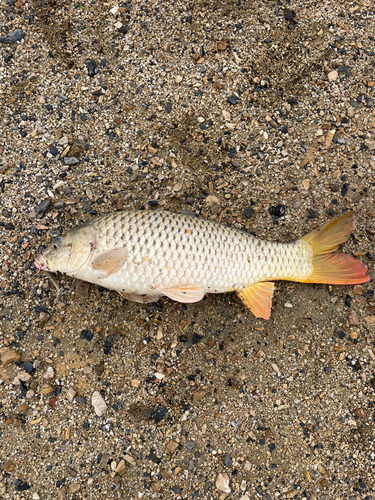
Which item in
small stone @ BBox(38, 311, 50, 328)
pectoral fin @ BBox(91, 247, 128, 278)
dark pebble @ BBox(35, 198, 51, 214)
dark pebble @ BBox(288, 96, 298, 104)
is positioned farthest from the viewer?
dark pebble @ BBox(288, 96, 298, 104)

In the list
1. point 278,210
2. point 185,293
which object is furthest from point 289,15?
point 185,293

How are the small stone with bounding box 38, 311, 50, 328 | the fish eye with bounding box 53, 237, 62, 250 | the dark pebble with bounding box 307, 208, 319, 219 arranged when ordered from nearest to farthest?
the fish eye with bounding box 53, 237, 62, 250 < the small stone with bounding box 38, 311, 50, 328 < the dark pebble with bounding box 307, 208, 319, 219

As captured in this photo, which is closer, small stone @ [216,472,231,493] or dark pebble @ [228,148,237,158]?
small stone @ [216,472,231,493]

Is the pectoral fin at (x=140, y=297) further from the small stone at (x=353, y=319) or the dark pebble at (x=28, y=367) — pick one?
the small stone at (x=353, y=319)

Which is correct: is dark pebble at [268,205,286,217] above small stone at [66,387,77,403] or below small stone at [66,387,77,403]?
above

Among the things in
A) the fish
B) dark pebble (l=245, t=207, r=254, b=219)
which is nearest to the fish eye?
the fish

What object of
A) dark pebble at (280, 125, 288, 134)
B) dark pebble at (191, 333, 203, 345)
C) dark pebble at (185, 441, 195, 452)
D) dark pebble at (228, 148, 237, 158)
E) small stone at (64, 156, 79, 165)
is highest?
small stone at (64, 156, 79, 165)

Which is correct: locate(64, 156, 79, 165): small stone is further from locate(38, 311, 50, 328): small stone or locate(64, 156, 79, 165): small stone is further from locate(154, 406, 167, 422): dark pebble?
locate(154, 406, 167, 422): dark pebble

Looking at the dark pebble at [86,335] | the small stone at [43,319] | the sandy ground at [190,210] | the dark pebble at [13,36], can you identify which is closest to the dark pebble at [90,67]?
the sandy ground at [190,210]
